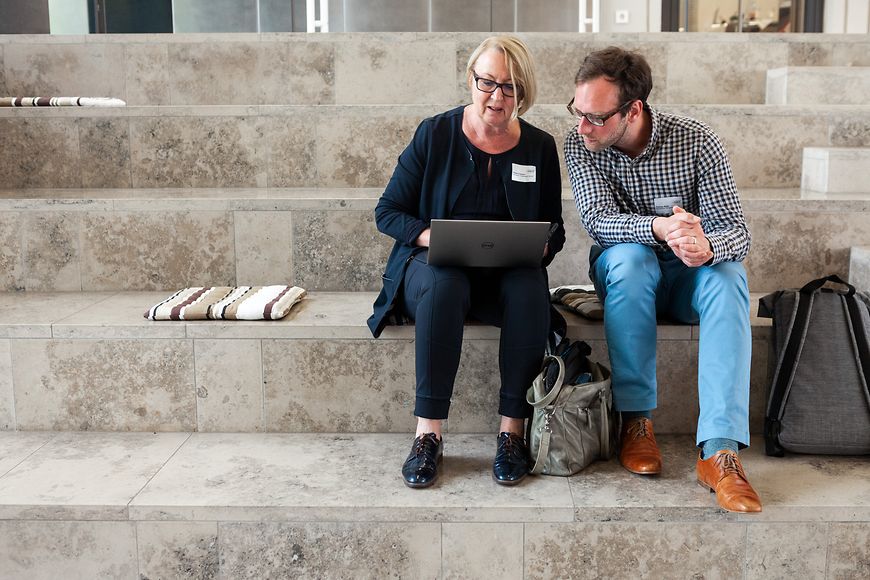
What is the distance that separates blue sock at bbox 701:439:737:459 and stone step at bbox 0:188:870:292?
2.72 ft

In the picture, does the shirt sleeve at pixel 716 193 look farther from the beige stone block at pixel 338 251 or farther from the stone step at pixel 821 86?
the stone step at pixel 821 86

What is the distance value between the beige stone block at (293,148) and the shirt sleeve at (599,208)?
107 centimetres

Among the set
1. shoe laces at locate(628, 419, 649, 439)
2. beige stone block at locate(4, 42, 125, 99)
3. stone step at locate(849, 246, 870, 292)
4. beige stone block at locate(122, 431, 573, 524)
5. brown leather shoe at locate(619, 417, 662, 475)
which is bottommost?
beige stone block at locate(122, 431, 573, 524)

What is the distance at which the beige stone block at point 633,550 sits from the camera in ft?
6.15

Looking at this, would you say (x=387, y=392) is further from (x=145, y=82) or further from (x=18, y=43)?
(x=18, y=43)

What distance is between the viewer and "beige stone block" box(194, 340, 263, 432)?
7.48 feet

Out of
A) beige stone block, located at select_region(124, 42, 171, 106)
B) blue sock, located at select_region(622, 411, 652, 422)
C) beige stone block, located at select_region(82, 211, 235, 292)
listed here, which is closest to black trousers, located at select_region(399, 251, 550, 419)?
blue sock, located at select_region(622, 411, 652, 422)

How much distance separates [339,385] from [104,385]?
61 cm

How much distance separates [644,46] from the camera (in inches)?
137

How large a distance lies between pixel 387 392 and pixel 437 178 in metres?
0.56

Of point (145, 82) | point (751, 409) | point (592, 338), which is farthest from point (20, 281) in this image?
point (751, 409)

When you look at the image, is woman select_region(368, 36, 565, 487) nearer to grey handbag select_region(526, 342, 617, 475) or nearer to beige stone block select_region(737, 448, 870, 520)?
grey handbag select_region(526, 342, 617, 475)

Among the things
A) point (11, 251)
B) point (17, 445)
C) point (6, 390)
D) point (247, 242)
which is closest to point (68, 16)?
point (11, 251)

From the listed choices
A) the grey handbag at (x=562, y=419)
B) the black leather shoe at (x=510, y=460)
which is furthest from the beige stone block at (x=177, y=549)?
the grey handbag at (x=562, y=419)
